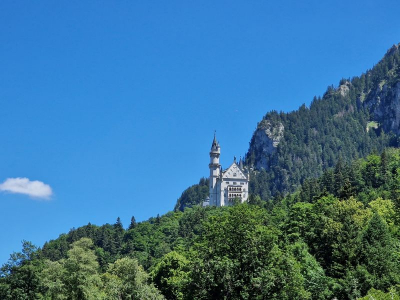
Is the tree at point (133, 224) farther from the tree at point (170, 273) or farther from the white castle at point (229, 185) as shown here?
the tree at point (170, 273)

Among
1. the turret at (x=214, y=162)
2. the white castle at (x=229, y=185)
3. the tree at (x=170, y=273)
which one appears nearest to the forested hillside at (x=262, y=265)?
Answer: the tree at (x=170, y=273)

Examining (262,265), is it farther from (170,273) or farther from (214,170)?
(214,170)

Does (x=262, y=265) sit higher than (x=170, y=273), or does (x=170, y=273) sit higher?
(x=170, y=273)

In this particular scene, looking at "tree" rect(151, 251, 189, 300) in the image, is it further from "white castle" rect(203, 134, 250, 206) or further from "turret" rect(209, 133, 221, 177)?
"turret" rect(209, 133, 221, 177)

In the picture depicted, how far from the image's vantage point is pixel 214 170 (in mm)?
179625

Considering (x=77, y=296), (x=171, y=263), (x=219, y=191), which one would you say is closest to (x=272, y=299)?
(x=77, y=296)

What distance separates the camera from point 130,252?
128 meters

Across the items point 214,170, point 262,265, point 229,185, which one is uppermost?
point 214,170

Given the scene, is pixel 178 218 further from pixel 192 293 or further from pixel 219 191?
pixel 192 293

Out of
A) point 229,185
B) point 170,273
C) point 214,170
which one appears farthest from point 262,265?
point 214,170

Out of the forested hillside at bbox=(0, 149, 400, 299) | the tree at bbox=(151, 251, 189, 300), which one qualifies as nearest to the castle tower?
the forested hillside at bbox=(0, 149, 400, 299)

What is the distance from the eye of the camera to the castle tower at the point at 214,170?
17662 centimetres

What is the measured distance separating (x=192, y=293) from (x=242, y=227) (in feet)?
20.6

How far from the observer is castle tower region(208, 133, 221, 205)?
176625 millimetres
